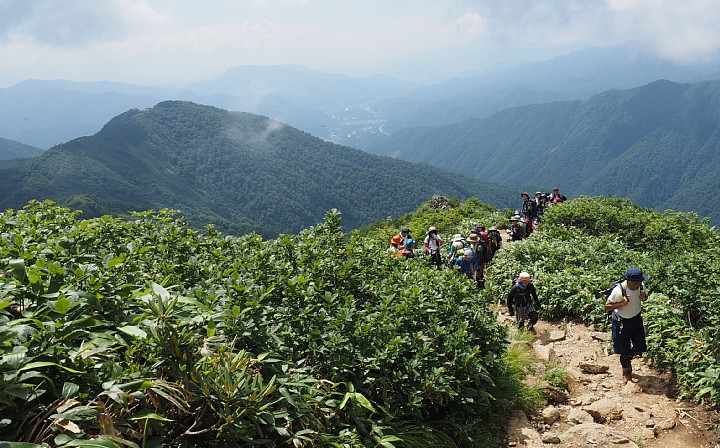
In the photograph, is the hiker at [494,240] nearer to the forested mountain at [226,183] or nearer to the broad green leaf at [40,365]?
the broad green leaf at [40,365]

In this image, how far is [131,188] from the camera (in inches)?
5487

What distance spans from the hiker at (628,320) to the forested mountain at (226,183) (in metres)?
108

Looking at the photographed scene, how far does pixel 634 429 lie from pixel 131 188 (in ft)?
518

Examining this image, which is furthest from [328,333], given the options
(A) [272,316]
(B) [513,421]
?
(B) [513,421]

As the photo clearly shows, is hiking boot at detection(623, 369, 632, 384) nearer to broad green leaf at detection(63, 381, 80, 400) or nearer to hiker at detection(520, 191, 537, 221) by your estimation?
broad green leaf at detection(63, 381, 80, 400)

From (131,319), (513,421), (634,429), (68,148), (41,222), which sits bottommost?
(634,429)

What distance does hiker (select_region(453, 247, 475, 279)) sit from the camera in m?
10.9

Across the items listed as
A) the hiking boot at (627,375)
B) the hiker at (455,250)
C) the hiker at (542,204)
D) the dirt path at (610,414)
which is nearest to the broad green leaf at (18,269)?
the dirt path at (610,414)

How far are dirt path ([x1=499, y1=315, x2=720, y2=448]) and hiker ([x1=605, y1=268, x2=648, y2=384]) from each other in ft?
1.36

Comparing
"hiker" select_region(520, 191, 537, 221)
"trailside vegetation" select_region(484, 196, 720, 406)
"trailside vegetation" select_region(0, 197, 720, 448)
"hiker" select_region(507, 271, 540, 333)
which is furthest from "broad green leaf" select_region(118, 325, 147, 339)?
"hiker" select_region(520, 191, 537, 221)

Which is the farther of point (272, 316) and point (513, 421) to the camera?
point (513, 421)

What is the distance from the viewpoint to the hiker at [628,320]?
263 inches

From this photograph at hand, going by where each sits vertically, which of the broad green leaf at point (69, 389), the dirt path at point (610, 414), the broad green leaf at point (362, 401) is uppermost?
the broad green leaf at point (69, 389)

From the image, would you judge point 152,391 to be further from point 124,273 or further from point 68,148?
point 68,148
